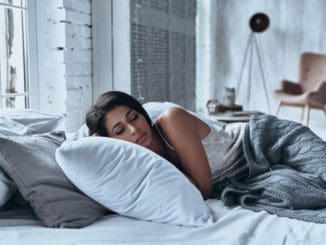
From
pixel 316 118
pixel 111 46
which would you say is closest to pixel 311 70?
pixel 316 118

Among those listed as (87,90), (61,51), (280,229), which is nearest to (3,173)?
(280,229)

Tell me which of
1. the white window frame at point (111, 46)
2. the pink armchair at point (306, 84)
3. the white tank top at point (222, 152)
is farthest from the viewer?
the pink armchair at point (306, 84)

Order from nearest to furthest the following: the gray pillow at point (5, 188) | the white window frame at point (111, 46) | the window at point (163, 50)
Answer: the gray pillow at point (5, 188)
the white window frame at point (111, 46)
the window at point (163, 50)

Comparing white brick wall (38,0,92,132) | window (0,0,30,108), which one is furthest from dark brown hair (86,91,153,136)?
white brick wall (38,0,92,132)

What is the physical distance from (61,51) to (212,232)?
4.64 ft

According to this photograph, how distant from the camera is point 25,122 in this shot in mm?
1427

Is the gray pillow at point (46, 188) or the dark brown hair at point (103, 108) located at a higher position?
the dark brown hair at point (103, 108)

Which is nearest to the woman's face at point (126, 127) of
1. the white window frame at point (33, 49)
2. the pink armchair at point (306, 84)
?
the white window frame at point (33, 49)

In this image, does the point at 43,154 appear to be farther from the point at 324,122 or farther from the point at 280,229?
the point at 324,122

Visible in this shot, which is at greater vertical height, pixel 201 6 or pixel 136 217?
pixel 201 6

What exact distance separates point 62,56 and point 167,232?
136 centimetres

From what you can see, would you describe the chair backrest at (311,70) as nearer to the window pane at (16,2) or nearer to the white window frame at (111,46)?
the white window frame at (111,46)

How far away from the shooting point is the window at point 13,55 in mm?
1931

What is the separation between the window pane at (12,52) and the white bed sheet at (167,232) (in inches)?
41.2
